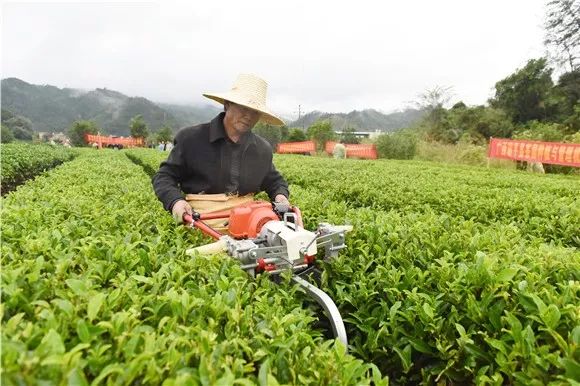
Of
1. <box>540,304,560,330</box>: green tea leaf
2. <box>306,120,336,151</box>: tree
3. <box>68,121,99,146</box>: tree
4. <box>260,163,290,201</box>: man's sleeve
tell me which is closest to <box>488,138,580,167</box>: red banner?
<box>260,163,290,201</box>: man's sleeve

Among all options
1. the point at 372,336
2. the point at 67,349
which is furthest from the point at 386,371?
the point at 67,349

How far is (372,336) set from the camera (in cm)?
227

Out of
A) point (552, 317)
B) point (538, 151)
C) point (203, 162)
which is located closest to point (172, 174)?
point (203, 162)

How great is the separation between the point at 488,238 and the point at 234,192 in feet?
6.04

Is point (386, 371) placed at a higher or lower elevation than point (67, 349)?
lower

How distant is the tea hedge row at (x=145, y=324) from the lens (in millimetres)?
1162

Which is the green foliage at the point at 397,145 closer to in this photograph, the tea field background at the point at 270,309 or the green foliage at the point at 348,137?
the green foliage at the point at 348,137

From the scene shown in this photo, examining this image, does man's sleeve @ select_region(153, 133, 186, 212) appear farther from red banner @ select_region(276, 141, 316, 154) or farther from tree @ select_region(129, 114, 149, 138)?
tree @ select_region(129, 114, 149, 138)

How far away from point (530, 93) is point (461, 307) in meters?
33.3

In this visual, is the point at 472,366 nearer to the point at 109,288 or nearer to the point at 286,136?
the point at 109,288

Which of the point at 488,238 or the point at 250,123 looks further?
the point at 250,123

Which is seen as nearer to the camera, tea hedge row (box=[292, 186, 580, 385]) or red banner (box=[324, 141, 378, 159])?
tea hedge row (box=[292, 186, 580, 385])

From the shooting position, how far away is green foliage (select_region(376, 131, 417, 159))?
2672cm

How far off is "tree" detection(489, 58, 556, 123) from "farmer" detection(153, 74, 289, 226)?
32143 mm
